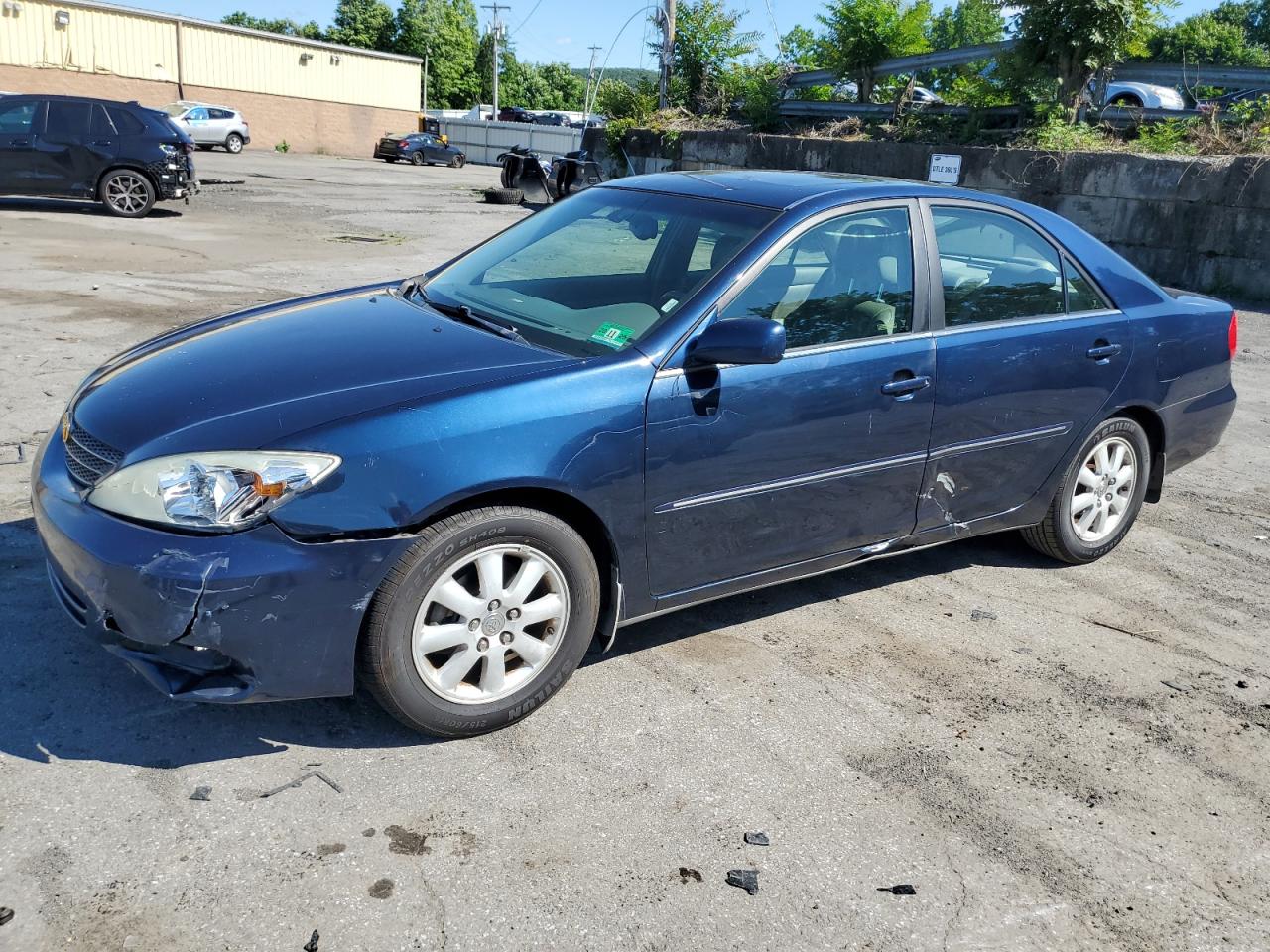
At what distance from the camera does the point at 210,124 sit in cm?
3891

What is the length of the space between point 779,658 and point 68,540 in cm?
240

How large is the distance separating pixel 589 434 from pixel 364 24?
91.8 metres

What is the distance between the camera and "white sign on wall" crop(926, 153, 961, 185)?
591 inches

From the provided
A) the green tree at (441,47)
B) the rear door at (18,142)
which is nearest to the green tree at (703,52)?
the rear door at (18,142)

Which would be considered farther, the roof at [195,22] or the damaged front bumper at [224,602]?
the roof at [195,22]

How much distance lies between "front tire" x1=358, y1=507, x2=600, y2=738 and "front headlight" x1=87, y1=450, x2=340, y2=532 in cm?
38

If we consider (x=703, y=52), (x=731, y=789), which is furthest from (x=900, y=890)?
(x=703, y=52)

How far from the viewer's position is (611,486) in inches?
136

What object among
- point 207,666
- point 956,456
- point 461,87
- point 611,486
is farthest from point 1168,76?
point 461,87

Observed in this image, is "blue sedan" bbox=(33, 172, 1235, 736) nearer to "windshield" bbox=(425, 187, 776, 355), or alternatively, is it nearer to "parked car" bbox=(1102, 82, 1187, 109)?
"windshield" bbox=(425, 187, 776, 355)

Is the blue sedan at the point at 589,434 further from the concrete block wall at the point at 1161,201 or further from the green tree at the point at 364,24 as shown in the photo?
the green tree at the point at 364,24

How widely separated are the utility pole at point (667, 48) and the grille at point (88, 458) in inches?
832

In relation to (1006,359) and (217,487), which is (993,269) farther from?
(217,487)

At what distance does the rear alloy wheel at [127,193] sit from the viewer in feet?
53.3
